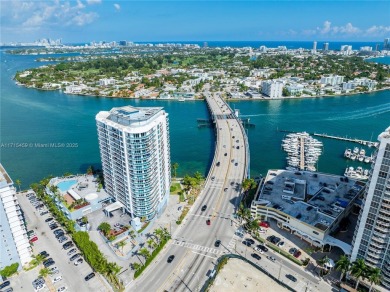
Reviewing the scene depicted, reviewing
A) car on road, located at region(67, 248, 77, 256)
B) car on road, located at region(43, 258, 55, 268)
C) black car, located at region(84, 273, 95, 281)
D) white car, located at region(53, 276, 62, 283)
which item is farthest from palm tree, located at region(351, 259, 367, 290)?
car on road, located at region(43, 258, 55, 268)

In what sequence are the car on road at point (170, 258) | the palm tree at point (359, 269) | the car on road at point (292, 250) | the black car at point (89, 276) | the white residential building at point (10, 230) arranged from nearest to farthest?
the palm tree at point (359, 269) → the white residential building at point (10, 230) → the black car at point (89, 276) → the car on road at point (170, 258) → the car on road at point (292, 250)

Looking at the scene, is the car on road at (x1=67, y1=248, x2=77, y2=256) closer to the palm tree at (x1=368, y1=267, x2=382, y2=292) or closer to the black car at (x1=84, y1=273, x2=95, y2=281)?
the black car at (x1=84, y1=273, x2=95, y2=281)

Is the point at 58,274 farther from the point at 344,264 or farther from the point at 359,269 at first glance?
the point at 359,269

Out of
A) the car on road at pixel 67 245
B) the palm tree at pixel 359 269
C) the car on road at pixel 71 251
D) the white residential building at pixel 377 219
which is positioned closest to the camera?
the white residential building at pixel 377 219

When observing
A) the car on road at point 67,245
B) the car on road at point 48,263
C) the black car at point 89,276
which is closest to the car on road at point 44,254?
the car on road at point 48,263

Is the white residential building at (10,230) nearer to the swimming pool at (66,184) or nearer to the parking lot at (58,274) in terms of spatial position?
the parking lot at (58,274)

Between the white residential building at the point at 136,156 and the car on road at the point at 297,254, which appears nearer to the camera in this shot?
the car on road at the point at 297,254

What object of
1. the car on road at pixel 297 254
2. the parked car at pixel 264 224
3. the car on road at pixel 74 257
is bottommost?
the car on road at pixel 74 257

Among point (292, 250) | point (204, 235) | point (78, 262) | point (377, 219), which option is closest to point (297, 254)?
point (292, 250)
